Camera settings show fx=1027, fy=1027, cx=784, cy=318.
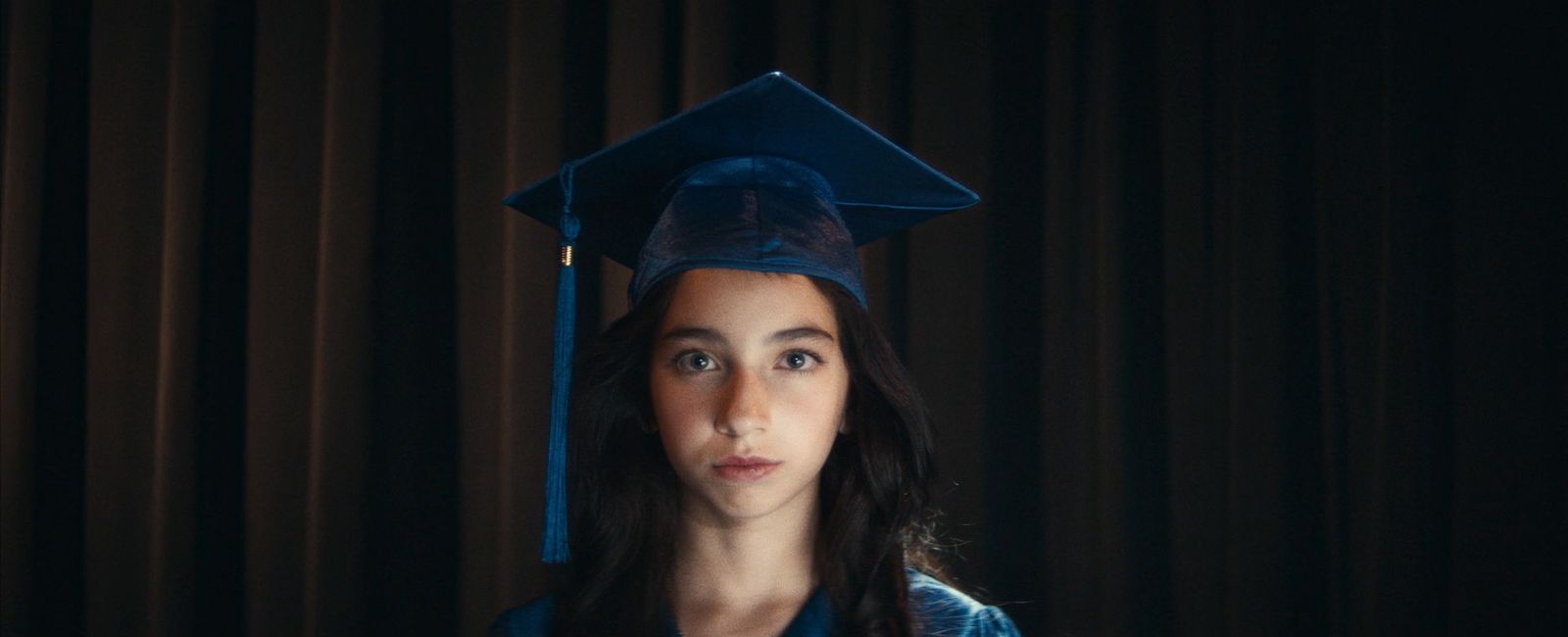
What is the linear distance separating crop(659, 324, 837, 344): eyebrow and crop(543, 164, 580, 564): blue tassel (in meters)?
0.12

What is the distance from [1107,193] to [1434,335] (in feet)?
2.12

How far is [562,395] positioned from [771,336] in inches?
8.9

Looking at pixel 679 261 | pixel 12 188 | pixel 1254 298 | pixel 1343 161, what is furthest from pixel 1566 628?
pixel 12 188

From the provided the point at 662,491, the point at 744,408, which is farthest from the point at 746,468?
the point at 662,491

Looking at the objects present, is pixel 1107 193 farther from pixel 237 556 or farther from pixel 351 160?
pixel 237 556

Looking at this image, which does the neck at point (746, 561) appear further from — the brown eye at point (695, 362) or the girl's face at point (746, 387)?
the brown eye at point (695, 362)

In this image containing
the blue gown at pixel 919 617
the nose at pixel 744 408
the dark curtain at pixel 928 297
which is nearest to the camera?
the nose at pixel 744 408

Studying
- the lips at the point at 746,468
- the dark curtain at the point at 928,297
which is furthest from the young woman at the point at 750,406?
the dark curtain at the point at 928,297

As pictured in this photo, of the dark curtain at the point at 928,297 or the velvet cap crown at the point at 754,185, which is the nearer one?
the velvet cap crown at the point at 754,185

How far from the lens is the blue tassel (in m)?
0.98

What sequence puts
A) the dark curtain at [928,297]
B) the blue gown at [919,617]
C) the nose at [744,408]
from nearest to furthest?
the nose at [744,408], the blue gown at [919,617], the dark curtain at [928,297]

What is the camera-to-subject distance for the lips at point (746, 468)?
917 millimetres

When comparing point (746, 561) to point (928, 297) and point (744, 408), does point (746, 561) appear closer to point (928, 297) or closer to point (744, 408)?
point (744, 408)

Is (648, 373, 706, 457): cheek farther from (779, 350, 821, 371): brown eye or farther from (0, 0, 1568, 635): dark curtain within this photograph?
(0, 0, 1568, 635): dark curtain
